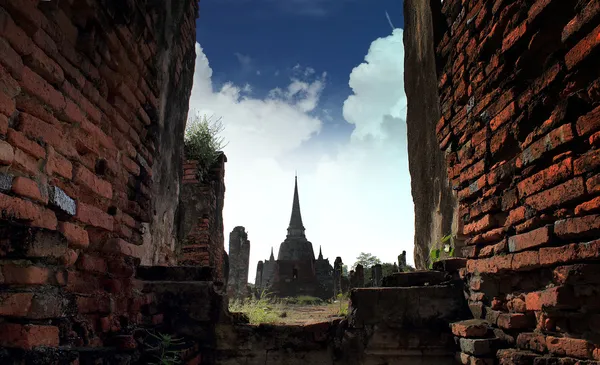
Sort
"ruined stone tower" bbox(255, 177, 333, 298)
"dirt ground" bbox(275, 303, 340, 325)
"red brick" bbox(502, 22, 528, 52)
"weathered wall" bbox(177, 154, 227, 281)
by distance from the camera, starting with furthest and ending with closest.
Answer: "ruined stone tower" bbox(255, 177, 333, 298)
"weathered wall" bbox(177, 154, 227, 281)
"dirt ground" bbox(275, 303, 340, 325)
"red brick" bbox(502, 22, 528, 52)

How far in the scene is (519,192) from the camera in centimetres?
240

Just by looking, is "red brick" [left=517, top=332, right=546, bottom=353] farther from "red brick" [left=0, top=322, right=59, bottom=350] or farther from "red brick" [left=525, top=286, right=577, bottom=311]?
"red brick" [left=0, top=322, right=59, bottom=350]

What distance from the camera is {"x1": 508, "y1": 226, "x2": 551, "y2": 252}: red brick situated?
7.03ft

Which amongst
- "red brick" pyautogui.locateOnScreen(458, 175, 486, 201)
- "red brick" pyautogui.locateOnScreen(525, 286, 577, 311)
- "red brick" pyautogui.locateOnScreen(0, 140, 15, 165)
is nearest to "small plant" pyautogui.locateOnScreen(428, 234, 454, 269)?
"red brick" pyautogui.locateOnScreen(458, 175, 486, 201)

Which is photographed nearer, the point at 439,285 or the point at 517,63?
the point at 517,63

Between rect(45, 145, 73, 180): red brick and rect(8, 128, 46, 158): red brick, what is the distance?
0.06m

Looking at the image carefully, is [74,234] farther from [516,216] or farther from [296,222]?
[296,222]

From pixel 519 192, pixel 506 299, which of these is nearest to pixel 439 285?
pixel 506 299

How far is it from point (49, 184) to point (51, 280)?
0.44 meters

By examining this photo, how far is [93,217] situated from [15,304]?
0.78 meters

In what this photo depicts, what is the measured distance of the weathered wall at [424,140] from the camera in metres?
4.52

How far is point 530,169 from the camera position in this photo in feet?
7.53

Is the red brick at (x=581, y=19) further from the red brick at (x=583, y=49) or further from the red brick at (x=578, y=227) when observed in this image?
the red brick at (x=578, y=227)

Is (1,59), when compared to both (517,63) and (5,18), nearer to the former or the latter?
(5,18)
